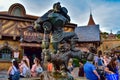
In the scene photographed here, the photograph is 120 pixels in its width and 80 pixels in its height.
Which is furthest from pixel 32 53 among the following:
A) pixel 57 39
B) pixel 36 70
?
pixel 57 39

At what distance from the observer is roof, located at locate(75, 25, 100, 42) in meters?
32.2

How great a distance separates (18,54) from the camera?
918 inches

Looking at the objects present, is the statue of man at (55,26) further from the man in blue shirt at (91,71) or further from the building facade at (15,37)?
the building facade at (15,37)

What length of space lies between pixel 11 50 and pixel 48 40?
56.3 feet

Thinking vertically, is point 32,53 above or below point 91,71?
above

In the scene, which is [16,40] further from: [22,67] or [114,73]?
[114,73]

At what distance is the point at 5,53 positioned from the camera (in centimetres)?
2373

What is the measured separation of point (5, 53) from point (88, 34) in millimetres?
13075

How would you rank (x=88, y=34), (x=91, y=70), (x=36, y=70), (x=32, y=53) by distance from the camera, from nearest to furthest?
(x=91, y=70) < (x=36, y=70) < (x=32, y=53) < (x=88, y=34)

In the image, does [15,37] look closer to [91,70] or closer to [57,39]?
[91,70]

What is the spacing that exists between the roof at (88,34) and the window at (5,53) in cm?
1061

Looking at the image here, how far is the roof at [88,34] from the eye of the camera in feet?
106

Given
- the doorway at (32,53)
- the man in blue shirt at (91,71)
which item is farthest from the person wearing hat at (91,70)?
the doorway at (32,53)

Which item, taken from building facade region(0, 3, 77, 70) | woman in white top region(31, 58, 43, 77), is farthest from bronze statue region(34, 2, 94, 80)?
building facade region(0, 3, 77, 70)
